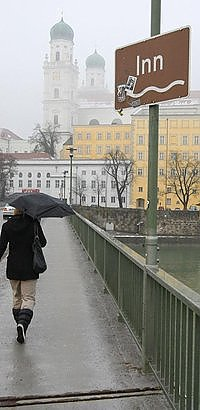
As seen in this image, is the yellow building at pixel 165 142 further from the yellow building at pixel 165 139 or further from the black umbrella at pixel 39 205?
the black umbrella at pixel 39 205

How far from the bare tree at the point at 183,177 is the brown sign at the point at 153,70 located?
262 feet

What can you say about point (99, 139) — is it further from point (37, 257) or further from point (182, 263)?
point (37, 257)

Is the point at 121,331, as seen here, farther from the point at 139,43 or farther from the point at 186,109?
the point at 186,109

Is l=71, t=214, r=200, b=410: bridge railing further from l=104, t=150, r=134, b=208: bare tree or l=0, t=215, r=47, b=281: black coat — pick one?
l=104, t=150, r=134, b=208: bare tree

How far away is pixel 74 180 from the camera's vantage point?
110625mm

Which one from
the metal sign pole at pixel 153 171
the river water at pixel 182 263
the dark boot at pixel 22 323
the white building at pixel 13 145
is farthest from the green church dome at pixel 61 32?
the metal sign pole at pixel 153 171

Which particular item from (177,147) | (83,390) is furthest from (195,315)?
(177,147)

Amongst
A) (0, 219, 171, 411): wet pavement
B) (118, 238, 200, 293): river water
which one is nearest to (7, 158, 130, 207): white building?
(118, 238, 200, 293): river water

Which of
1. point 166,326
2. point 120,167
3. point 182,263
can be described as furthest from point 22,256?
point 120,167

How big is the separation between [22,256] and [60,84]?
134m

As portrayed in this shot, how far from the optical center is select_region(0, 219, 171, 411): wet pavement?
5.35 meters

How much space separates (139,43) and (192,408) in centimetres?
341

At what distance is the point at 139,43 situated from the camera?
242 inches

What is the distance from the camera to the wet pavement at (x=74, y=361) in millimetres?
5352
